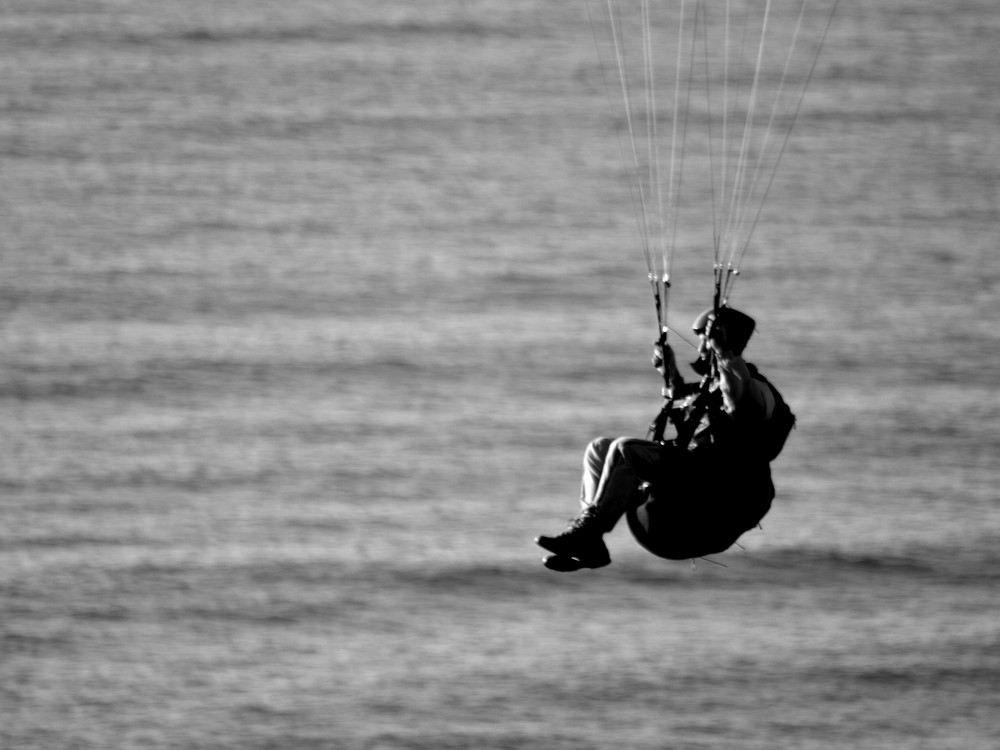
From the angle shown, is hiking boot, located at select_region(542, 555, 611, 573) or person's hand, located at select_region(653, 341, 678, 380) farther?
person's hand, located at select_region(653, 341, 678, 380)

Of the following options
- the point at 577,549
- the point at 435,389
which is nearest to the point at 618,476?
the point at 577,549

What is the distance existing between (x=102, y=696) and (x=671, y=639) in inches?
133

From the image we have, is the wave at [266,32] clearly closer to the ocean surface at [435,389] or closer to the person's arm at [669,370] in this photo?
the ocean surface at [435,389]

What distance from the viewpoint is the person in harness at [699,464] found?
14.4 ft

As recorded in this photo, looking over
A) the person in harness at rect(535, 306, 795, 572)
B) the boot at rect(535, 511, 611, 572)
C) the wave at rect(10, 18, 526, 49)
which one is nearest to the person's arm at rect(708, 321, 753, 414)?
the person in harness at rect(535, 306, 795, 572)

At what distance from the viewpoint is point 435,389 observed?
1103 centimetres

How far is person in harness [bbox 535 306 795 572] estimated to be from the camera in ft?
14.4

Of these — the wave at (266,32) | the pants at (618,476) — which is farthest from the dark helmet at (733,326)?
the wave at (266,32)

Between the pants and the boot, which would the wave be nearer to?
the pants

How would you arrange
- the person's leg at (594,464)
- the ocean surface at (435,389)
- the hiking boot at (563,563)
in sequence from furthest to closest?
the ocean surface at (435,389) → the person's leg at (594,464) → the hiking boot at (563,563)

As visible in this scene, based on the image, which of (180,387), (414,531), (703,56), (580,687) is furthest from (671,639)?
(703,56)

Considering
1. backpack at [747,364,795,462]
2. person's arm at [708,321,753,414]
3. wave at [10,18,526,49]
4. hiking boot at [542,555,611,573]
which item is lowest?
hiking boot at [542,555,611,573]

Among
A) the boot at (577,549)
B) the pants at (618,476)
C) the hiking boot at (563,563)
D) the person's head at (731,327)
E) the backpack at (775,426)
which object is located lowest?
the hiking boot at (563,563)

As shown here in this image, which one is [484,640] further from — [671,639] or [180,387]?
[180,387]
